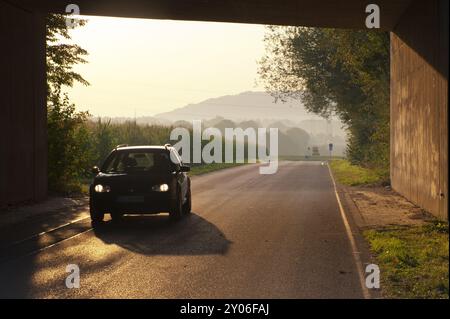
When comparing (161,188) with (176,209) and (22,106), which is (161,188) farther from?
(22,106)

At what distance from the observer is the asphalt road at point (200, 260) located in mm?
7297

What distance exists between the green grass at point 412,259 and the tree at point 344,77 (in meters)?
14.3

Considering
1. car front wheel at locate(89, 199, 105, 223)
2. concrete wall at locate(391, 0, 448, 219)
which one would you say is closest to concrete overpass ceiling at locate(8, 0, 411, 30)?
concrete wall at locate(391, 0, 448, 219)

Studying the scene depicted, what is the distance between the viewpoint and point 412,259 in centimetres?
913

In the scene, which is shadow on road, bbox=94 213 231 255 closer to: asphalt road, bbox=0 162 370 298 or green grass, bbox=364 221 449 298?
asphalt road, bbox=0 162 370 298

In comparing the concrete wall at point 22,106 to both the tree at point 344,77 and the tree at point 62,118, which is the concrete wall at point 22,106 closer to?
the tree at point 62,118

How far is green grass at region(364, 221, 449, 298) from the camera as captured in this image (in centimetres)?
732

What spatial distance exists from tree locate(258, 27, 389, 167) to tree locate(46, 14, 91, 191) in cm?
1169

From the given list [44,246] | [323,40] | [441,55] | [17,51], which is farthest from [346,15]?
[323,40]

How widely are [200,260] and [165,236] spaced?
8.52ft

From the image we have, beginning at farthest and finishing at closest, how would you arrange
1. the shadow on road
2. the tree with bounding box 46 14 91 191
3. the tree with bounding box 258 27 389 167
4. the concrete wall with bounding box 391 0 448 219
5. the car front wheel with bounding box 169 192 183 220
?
the tree with bounding box 258 27 389 167
the tree with bounding box 46 14 91 191
the car front wheel with bounding box 169 192 183 220
the concrete wall with bounding box 391 0 448 219
the shadow on road
